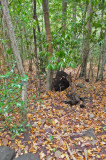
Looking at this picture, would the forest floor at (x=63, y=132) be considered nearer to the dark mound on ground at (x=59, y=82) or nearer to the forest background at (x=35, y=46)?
the forest background at (x=35, y=46)

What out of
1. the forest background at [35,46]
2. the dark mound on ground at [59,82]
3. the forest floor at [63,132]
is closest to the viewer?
the forest background at [35,46]

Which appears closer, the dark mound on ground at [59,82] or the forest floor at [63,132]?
the forest floor at [63,132]

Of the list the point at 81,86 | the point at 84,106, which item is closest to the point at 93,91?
the point at 81,86

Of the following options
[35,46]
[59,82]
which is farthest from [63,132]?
[35,46]

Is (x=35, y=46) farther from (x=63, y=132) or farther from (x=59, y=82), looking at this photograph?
(x=63, y=132)

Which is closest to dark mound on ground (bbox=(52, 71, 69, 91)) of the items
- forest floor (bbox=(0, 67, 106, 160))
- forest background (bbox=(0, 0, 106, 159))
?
forest background (bbox=(0, 0, 106, 159))

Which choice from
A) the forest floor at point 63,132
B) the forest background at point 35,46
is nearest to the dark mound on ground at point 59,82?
the forest background at point 35,46

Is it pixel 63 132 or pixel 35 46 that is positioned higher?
pixel 35 46

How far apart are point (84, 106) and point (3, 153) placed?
139 inches

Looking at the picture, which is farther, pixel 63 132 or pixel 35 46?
pixel 35 46

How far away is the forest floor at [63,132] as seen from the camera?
10.3 feet

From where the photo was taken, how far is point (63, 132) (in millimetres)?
3822

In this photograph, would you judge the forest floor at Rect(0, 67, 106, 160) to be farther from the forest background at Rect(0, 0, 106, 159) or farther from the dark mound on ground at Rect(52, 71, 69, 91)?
the dark mound on ground at Rect(52, 71, 69, 91)

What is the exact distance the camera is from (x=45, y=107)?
198 inches
